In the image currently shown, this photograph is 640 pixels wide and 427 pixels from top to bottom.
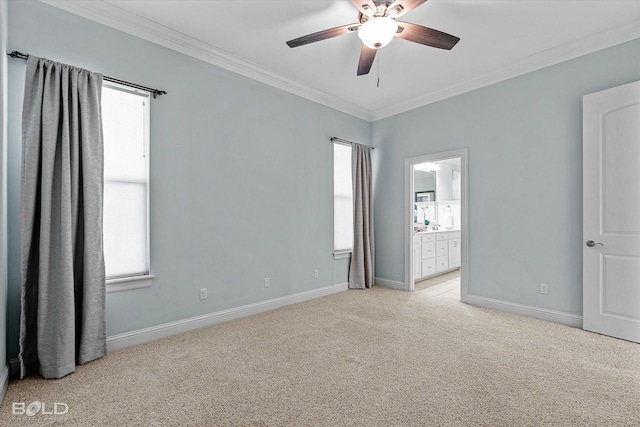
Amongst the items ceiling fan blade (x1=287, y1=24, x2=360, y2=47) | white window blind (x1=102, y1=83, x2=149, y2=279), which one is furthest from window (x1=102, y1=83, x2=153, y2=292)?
ceiling fan blade (x1=287, y1=24, x2=360, y2=47)

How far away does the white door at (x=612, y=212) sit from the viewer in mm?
2732

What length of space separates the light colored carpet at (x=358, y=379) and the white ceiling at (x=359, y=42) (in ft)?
9.07

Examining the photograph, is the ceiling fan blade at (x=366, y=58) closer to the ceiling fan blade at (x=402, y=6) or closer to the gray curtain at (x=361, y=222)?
the ceiling fan blade at (x=402, y=6)

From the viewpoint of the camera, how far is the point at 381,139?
5020mm

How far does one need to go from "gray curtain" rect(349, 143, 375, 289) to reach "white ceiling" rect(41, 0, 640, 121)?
1135mm

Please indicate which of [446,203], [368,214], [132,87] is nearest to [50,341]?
[132,87]

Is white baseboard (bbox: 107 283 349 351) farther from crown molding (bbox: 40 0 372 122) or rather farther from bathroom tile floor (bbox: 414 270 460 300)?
crown molding (bbox: 40 0 372 122)

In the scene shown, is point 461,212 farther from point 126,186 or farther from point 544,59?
point 126,186

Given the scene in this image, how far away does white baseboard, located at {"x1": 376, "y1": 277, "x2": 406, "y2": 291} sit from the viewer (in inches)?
187

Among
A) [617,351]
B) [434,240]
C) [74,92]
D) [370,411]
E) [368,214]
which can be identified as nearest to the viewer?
[370,411]

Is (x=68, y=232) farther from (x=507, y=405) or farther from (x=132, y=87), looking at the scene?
(x=507, y=405)

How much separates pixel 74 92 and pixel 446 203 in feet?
22.2

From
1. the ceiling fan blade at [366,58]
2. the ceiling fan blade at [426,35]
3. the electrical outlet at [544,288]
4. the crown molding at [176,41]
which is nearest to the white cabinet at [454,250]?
the electrical outlet at [544,288]

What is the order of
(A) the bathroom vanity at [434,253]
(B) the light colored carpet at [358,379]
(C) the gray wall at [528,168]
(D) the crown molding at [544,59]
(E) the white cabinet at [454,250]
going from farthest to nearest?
1. (E) the white cabinet at [454,250]
2. (A) the bathroom vanity at [434,253]
3. (C) the gray wall at [528,168]
4. (D) the crown molding at [544,59]
5. (B) the light colored carpet at [358,379]
